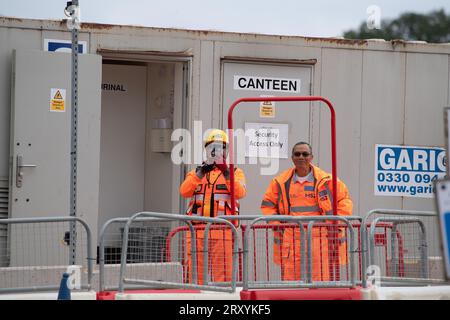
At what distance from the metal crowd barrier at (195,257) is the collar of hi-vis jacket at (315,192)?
3.73 feet

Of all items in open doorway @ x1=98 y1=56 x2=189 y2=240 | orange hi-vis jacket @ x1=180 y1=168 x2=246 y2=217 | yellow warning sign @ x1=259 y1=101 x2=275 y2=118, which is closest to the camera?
orange hi-vis jacket @ x1=180 y1=168 x2=246 y2=217

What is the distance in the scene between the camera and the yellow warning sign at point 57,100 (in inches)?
447

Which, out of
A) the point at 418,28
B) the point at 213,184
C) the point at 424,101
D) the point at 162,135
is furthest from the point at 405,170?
the point at 418,28

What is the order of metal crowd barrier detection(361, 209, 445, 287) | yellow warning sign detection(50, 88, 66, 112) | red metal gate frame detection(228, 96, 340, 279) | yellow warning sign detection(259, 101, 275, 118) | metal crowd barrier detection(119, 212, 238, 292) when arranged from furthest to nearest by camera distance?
yellow warning sign detection(259, 101, 275, 118)
yellow warning sign detection(50, 88, 66, 112)
metal crowd barrier detection(361, 209, 445, 287)
red metal gate frame detection(228, 96, 340, 279)
metal crowd barrier detection(119, 212, 238, 292)

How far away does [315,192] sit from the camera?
10688 millimetres

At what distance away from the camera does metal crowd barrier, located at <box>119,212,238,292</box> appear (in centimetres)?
857

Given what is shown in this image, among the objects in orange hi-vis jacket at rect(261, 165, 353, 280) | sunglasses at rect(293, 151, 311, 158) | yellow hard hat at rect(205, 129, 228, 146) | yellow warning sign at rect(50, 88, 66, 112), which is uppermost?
yellow warning sign at rect(50, 88, 66, 112)

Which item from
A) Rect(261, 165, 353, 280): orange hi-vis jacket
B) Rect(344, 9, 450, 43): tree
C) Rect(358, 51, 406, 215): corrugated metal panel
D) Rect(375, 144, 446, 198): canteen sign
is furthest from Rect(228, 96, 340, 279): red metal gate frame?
Rect(344, 9, 450, 43): tree

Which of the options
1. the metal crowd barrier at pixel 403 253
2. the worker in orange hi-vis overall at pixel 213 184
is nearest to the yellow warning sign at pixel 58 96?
the worker in orange hi-vis overall at pixel 213 184

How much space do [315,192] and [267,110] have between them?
6.36ft

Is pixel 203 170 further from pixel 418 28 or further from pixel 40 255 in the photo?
pixel 418 28

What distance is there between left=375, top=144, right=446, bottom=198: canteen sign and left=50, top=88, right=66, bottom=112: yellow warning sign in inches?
149

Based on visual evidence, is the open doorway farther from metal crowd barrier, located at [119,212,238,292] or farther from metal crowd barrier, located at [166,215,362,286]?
metal crowd barrier, located at [119,212,238,292]
